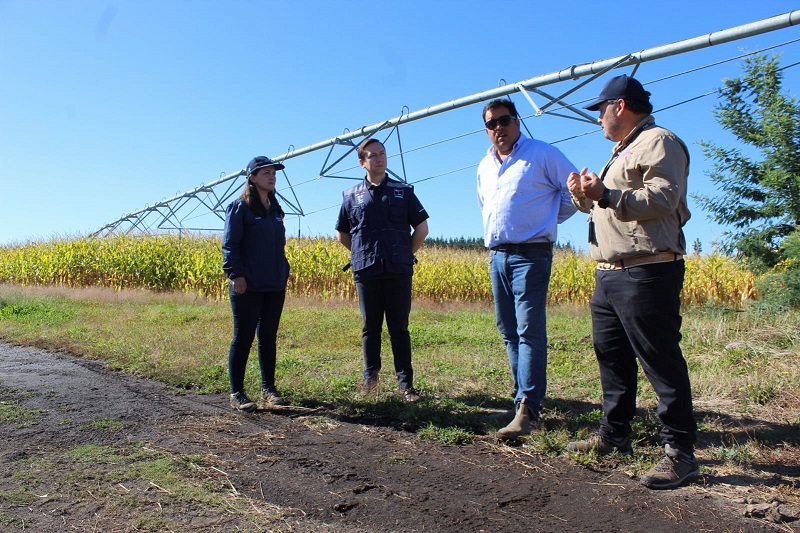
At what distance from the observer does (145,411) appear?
511 cm

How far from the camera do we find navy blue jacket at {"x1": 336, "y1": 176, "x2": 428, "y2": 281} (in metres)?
5.53

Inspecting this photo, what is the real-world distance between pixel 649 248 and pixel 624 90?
0.89 m

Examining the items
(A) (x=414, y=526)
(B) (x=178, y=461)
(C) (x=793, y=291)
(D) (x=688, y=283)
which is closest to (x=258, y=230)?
(B) (x=178, y=461)

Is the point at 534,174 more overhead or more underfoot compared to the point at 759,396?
more overhead

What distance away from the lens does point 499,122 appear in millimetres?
4586

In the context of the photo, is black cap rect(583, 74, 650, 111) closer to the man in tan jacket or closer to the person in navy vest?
the man in tan jacket

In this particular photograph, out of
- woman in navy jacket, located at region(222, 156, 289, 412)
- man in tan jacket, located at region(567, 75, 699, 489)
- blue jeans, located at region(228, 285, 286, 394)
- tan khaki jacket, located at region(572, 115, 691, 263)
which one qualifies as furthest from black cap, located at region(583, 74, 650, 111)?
blue jeans, located at region(228, 285, 286, 394)

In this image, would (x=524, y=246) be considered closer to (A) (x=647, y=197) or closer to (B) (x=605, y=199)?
(B) (x=605, y=199)

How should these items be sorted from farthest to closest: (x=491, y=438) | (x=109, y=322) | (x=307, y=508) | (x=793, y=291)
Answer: (x=109, y=322) < (x=793, y=291) < (x=491, y=438) < (x=307, y=508)

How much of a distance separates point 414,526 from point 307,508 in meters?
0.54

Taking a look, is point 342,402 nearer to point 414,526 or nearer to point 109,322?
point 414,526

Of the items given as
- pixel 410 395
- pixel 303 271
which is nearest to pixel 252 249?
pixel 410 395

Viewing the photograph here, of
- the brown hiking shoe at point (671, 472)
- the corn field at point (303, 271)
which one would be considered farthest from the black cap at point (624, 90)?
the corn field at point (303, 271)

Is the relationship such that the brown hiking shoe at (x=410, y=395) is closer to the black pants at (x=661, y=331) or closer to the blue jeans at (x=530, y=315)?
the blue jeans at (x=530, y=315)
